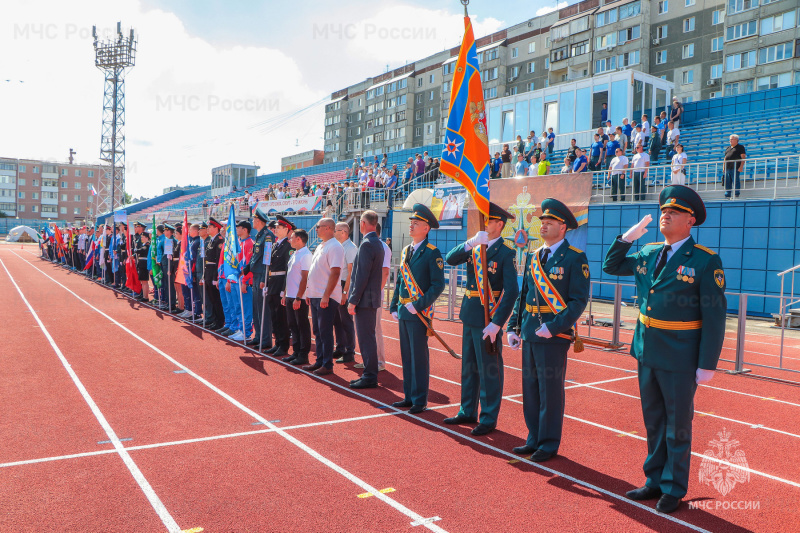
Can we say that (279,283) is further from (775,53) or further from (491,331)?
(775,53)

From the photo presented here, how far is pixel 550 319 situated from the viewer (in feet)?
15.4

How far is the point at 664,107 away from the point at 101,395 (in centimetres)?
2381

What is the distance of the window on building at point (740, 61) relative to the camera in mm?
37312

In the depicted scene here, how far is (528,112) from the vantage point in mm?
27125

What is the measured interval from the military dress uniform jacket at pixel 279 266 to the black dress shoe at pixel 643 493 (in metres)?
6.37

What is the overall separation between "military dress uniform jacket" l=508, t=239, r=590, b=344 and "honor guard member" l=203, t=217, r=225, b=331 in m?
8.13

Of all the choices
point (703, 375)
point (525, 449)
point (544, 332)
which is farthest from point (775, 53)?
point (703, 375)

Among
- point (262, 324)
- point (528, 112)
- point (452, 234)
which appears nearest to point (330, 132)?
point (528, 112)

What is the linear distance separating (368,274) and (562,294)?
3.03m

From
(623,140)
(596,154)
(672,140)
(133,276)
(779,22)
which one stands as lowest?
(133,276)

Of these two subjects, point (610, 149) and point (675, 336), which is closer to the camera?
point (675, 336)

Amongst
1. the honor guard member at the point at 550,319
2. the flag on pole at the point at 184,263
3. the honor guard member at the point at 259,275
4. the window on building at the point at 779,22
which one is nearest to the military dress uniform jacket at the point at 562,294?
the honor guard member at the point at 550,319

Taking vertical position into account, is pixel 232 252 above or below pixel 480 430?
above

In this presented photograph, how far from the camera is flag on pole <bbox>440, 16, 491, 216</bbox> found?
5.54m
